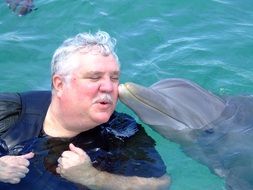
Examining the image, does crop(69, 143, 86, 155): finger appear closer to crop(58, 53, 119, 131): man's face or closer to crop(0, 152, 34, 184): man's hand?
crop(58, 53, 119, 131): man's face

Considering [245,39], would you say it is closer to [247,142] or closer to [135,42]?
[135,42]

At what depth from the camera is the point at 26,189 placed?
17.0ft

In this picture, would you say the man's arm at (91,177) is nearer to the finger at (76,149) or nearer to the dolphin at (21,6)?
Answer: the finger at (76,149)

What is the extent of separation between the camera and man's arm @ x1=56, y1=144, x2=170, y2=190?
16.3 feet

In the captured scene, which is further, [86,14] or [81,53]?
[86,14]

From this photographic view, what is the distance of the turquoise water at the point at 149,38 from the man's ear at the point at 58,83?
2.59 metres

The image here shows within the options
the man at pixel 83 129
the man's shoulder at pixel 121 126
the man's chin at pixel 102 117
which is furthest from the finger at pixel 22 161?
the man's shoulder at pixel 121 126

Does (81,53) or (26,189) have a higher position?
(81,53)

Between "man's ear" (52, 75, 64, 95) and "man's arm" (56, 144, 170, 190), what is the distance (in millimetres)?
579

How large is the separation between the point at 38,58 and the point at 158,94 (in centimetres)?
378

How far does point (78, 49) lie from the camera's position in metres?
5.27

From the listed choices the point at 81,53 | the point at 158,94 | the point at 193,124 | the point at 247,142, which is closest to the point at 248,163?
the point at 247,142

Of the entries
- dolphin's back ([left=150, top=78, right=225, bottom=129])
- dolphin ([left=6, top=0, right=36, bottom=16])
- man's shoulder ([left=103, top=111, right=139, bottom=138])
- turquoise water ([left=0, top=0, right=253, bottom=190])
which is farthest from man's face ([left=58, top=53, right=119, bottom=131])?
Answer: dolphin ([left=6, top=0, right=36, bottom=16])

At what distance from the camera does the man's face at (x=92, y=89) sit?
508cm
